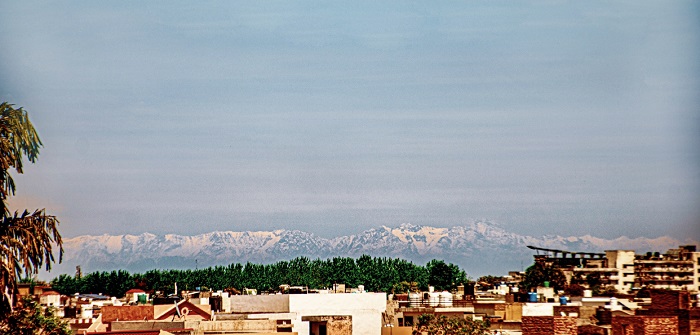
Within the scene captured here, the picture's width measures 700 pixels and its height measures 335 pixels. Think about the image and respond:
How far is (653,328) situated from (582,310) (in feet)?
80.1

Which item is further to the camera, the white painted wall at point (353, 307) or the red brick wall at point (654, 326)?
the white painted wall at point (353, 307)

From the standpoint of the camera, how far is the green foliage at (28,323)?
27655 millimetres

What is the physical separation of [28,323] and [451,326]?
134 feet

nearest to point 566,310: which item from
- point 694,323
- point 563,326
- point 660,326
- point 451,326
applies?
point 451,326

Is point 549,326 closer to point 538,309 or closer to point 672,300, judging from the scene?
point 672,300

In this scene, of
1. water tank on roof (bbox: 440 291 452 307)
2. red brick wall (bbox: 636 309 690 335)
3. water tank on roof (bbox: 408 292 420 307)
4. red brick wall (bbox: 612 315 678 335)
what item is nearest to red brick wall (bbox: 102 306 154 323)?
red brick wall (bbox: 636 309 690 335)

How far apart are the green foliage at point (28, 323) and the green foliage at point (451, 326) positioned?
87.4 ft

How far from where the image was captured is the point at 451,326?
67.9 meters

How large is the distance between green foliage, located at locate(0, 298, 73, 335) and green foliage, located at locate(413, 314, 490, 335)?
26647mm

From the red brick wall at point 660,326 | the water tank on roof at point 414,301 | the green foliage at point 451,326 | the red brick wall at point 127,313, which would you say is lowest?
the green foliage at point 451,326

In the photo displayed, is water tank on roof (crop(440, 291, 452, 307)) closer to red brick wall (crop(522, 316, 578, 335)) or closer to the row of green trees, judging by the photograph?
red brick wall (crop(522, 316, 578, 335))

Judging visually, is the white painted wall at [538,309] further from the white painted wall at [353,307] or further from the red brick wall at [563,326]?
the red brick wall at [563,326]

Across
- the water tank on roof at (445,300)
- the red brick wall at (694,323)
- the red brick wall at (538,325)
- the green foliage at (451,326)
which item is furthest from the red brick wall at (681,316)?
the water tank on roof at (445,300)

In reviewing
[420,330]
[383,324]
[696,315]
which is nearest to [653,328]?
[696,315]
